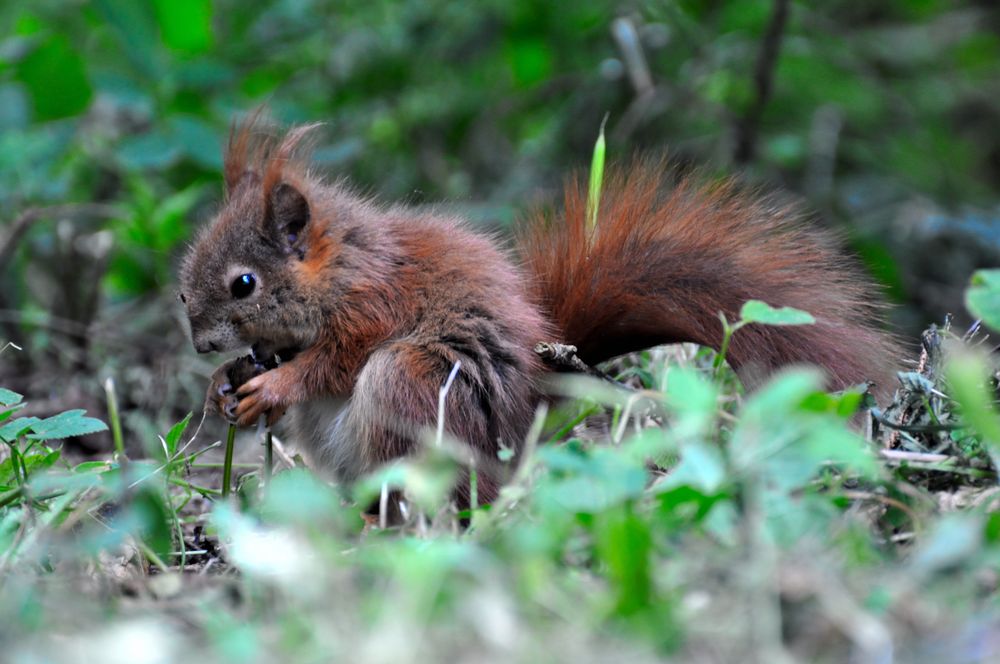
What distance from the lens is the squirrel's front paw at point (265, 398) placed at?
242 cm

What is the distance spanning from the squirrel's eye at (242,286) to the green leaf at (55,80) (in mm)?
1791

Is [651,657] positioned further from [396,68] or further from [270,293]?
[396,68]

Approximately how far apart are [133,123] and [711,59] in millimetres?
2511

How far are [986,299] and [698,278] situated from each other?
2.63ft

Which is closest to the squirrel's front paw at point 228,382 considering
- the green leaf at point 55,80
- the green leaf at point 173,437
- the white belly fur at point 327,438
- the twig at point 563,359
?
the white belly fur at point 327,438

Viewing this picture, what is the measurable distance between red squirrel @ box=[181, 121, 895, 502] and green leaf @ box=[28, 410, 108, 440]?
1.34 feet

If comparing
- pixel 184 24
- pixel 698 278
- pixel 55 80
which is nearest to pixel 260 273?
pixel 698 278

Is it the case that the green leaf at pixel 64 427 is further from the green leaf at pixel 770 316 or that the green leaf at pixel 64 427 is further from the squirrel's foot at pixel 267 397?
the green leaf at pixel 770 316

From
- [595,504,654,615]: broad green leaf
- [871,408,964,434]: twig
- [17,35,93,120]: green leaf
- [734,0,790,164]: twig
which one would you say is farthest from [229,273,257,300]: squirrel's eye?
[734,0,790,164]: twig

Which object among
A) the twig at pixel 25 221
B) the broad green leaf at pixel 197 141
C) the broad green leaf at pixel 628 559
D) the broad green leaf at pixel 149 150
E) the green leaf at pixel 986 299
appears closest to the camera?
the broad green leaf at pixel 628 559

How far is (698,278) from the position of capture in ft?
7.57

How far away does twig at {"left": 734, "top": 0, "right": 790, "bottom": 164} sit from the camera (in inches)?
166

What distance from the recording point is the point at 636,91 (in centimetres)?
475

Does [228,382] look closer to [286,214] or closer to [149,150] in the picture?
[286,214]
